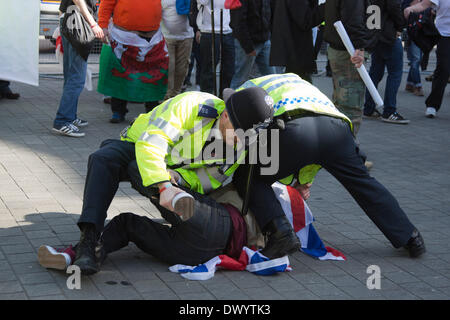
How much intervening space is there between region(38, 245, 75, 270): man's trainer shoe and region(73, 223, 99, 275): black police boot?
47 millimetres

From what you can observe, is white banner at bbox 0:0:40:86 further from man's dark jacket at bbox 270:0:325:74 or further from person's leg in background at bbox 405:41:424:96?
person's leg in background at bbox 405:41:424:96

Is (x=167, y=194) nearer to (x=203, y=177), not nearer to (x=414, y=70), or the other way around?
(x=203, y=177)

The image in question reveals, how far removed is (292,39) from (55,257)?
4234mm

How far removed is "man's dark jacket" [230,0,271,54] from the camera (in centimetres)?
785

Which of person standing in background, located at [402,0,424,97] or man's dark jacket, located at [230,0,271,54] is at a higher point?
man's dark jacket, located at [230,0,271,54]

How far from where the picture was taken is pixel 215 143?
163 inches

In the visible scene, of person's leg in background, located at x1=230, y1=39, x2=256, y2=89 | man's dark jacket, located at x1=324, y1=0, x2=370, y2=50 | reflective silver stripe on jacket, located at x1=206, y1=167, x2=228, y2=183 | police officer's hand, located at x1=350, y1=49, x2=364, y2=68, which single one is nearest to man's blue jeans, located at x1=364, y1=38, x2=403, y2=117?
person's leg in background, located at x1=230, y1=39, x2=256, y2=89

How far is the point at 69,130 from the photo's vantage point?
283 inches

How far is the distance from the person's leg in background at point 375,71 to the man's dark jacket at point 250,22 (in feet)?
4.60

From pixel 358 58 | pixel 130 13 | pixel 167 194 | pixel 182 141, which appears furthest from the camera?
pixel 130 13

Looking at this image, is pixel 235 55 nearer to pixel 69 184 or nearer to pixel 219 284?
pixel 69 184

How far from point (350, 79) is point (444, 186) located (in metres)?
1.23

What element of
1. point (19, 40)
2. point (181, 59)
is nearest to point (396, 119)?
point (181, 59)

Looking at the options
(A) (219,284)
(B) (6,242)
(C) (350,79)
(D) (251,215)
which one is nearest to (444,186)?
(C) (350,79)
